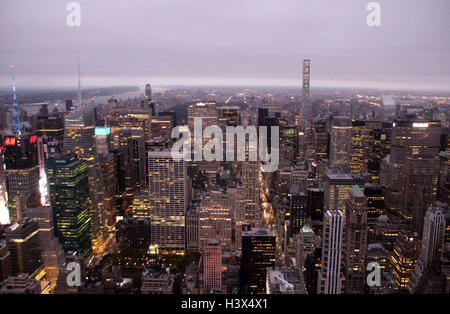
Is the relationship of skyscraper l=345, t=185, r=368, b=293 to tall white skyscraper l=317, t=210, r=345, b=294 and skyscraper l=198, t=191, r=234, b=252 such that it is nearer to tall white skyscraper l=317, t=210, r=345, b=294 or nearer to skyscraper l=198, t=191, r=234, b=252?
tall white skyscraper l=317, t=210, r=345, b=294

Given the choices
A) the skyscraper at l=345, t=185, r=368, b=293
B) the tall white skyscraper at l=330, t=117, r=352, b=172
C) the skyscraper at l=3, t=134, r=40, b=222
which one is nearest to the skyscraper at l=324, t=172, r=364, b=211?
the skyscraper at l=345, t=185, r=368, b=293

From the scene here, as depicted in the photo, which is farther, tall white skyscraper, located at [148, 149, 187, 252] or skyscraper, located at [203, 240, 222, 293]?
A: tall white skyscraper, located at [148, 149, 187, 252]

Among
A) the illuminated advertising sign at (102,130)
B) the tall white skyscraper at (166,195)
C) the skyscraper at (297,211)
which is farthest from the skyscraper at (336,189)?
the illuminated advertising sign at (102,130)

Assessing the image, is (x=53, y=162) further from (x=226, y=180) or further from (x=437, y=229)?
(x=437, y=229)

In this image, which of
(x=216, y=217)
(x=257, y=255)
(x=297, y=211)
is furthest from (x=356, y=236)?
(x=216, y=217)

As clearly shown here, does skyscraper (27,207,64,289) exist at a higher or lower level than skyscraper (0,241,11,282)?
lower

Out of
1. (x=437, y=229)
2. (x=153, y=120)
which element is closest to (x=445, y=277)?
(x=437, y=229)
